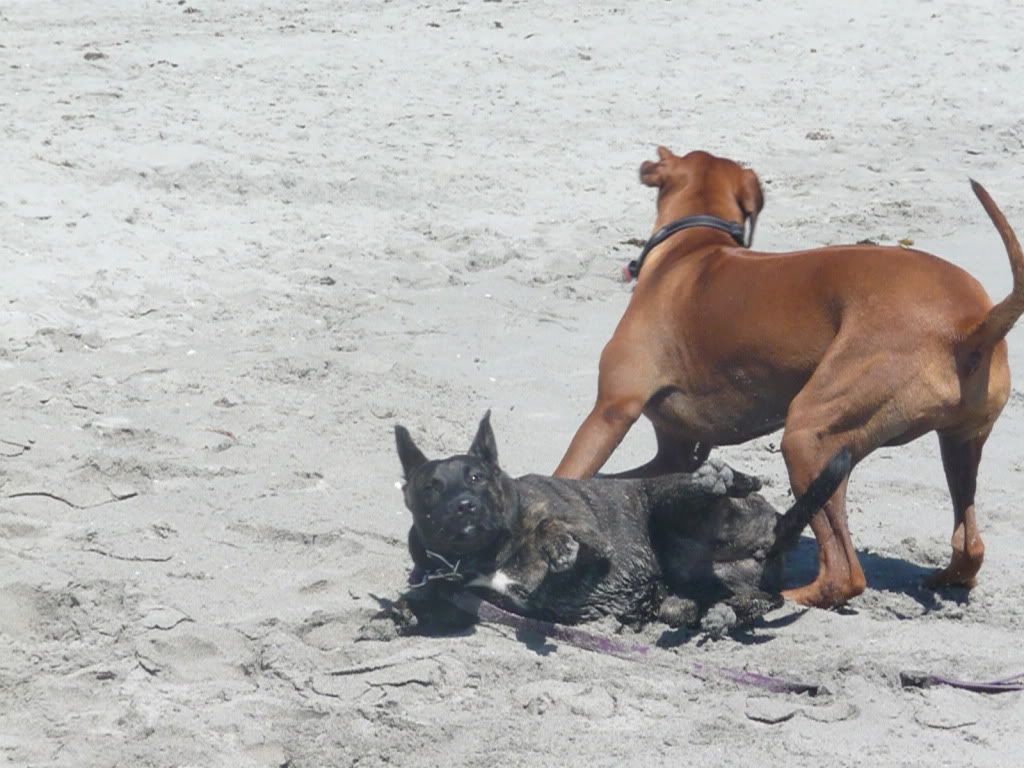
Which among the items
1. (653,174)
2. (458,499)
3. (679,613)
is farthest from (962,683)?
(653,174)

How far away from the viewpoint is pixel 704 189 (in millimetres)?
6375

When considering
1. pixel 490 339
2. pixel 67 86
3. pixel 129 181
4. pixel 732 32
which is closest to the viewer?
pixel 490 339

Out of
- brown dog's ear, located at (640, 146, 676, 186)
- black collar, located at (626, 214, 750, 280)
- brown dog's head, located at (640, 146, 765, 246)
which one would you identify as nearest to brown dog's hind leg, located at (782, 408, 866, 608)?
black collar, located at (626, 214, 750, 280)

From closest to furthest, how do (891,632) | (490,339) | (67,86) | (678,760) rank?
(678,760)
(891,632)
(490,339)
(67,86)

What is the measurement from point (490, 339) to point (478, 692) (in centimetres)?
321

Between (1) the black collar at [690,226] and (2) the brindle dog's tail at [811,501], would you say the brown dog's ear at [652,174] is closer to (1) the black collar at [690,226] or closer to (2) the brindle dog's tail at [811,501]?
(1) the black collar at [690,226]

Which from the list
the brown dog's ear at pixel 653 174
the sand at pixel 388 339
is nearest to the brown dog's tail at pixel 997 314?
the sand at pixel 388 339

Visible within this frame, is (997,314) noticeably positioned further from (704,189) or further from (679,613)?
(704,189)

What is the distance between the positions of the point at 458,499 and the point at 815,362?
4.14ft

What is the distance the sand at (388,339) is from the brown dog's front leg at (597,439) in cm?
62

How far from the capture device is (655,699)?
4555mm

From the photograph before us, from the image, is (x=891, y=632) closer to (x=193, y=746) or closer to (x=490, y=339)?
(x=193, y=746)

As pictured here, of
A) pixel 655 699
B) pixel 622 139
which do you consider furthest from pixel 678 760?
pixel 622 139

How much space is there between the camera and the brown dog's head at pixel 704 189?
20.8 feet
